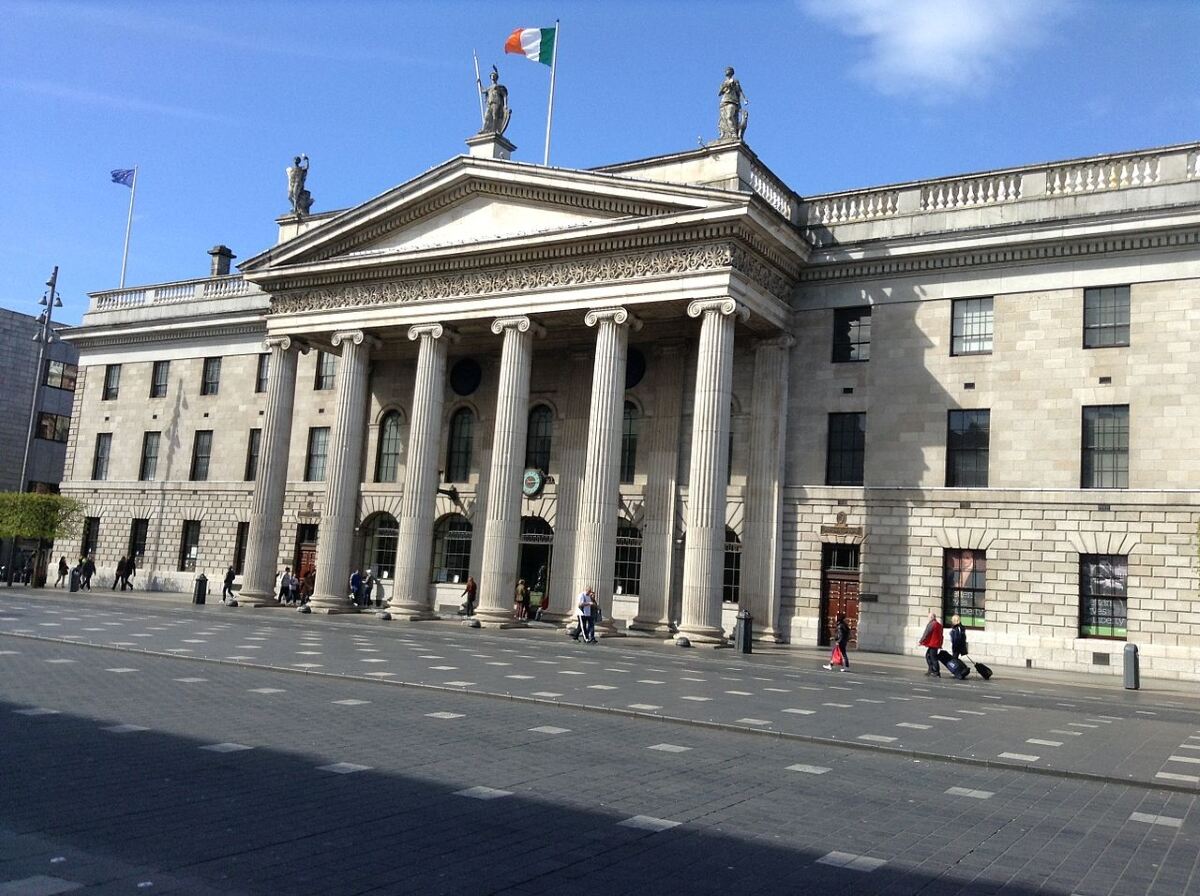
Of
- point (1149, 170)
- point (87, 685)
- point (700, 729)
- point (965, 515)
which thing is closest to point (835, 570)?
point (965, 515)

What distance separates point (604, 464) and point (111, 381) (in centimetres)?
3283

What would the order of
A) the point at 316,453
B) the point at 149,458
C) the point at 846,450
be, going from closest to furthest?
the point at 846,450 < the point at 316,453 < the point at 149,458

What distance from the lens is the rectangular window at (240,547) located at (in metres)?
45.2

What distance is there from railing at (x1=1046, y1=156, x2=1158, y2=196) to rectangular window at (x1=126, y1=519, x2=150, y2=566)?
1651 inches

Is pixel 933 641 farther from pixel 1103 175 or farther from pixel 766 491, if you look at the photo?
pixel 1103 175

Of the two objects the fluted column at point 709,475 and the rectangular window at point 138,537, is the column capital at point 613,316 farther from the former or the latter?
the rectangular window at point 138,537

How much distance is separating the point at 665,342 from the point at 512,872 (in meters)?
29.9

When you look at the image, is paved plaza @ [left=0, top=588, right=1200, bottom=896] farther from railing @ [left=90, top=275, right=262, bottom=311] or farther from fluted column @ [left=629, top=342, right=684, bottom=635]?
railing @ [left=90, top=275, right=262, bottom=311]

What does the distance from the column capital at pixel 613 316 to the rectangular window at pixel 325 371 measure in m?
16.8

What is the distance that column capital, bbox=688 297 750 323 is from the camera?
97.4 feet

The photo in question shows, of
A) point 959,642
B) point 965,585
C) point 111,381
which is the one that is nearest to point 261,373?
point 111,381

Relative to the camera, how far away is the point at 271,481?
3909 cm

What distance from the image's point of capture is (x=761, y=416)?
108 feet

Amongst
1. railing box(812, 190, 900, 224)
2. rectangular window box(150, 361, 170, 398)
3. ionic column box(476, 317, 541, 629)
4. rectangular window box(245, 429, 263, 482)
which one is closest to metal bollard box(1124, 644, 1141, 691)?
railing box(812, 190, 900, 224)
